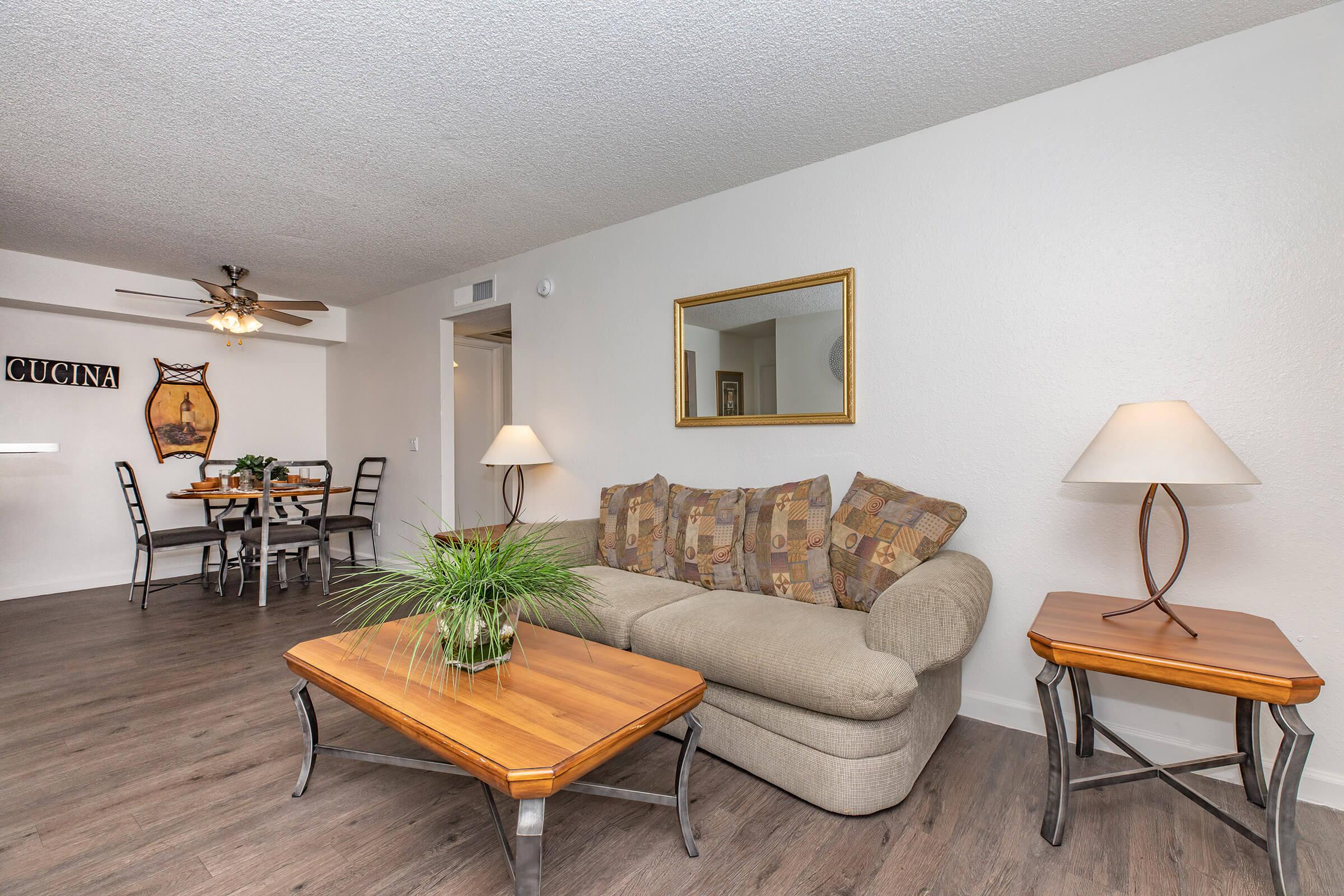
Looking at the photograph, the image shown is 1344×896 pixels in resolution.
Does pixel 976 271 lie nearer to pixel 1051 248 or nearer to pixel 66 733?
pixel 1051 248

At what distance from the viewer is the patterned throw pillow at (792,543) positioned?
254cm

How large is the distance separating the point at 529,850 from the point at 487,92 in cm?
243

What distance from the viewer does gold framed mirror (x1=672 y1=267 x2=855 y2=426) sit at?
2.88m

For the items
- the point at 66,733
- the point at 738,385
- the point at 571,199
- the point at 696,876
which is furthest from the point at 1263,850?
the point at 66,733

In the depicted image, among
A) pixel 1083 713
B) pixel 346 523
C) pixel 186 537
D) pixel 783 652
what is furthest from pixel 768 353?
pixel 186 537

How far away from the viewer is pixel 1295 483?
6.41ft

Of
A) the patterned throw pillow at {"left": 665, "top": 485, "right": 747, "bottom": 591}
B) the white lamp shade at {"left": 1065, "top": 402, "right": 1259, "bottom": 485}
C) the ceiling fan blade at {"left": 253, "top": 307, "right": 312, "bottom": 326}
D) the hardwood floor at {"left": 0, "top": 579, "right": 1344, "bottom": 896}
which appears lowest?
the hardwood floor at {"left": 0, "top": 579, "right": 1344, "bottom": 896}

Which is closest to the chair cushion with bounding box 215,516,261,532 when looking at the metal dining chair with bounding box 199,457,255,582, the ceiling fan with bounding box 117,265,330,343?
the metal dining chair with bounding box 199,457,255,582

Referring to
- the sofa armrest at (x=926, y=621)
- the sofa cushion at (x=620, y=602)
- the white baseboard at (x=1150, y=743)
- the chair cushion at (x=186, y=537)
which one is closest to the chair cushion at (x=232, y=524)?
the chair cushion at (x=186, y=537)

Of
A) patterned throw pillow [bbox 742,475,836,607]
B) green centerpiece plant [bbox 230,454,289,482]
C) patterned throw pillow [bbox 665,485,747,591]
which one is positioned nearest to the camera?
patterned throw pillow [bbox 742,475,836,607]

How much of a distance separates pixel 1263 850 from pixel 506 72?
3.33 meters

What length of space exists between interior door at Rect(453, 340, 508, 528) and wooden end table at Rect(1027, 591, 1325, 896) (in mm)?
5233

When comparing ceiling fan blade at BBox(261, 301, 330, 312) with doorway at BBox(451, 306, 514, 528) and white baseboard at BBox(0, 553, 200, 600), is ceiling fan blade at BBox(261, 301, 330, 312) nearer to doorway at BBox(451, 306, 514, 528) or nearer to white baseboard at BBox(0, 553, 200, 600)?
doorway at BBox(451, 306, 514, 528)

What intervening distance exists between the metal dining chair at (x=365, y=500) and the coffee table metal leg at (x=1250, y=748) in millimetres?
5509
